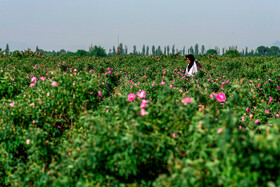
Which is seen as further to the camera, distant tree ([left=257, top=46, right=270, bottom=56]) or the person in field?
distant tree ([left=257, top=46, right=270, bottom=56])

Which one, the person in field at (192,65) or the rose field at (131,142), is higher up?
the person in field at (192,65)

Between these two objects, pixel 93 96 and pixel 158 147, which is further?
pixel 93 96

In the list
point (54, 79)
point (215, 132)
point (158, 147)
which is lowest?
point (158, 147)

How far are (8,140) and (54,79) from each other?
1.12m

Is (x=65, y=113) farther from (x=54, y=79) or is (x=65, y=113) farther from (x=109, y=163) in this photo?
(x=109, y=163)

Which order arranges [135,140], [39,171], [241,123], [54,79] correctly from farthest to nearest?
1. [241,123]
2. [54,79]
3. [39,171]
4. [135,140]

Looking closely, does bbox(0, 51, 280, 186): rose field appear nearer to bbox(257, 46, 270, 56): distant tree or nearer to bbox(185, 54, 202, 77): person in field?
bbox(185, 54, 202, 77): person in field

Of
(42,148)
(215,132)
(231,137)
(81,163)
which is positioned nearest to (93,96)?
(42,148)

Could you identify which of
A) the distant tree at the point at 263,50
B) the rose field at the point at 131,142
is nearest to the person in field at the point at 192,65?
the rose field at the point at 131,142

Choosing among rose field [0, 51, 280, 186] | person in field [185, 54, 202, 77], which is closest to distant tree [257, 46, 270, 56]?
person in field [185, 54, 202, 77]

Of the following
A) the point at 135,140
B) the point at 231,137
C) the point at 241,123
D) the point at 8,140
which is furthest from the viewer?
the point at 241,123

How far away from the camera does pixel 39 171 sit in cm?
302

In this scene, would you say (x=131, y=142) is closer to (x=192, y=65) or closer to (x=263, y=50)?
(x=192, y=65)

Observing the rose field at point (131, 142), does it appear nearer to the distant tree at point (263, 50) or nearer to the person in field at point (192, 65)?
the person in field at point (192, 65)
